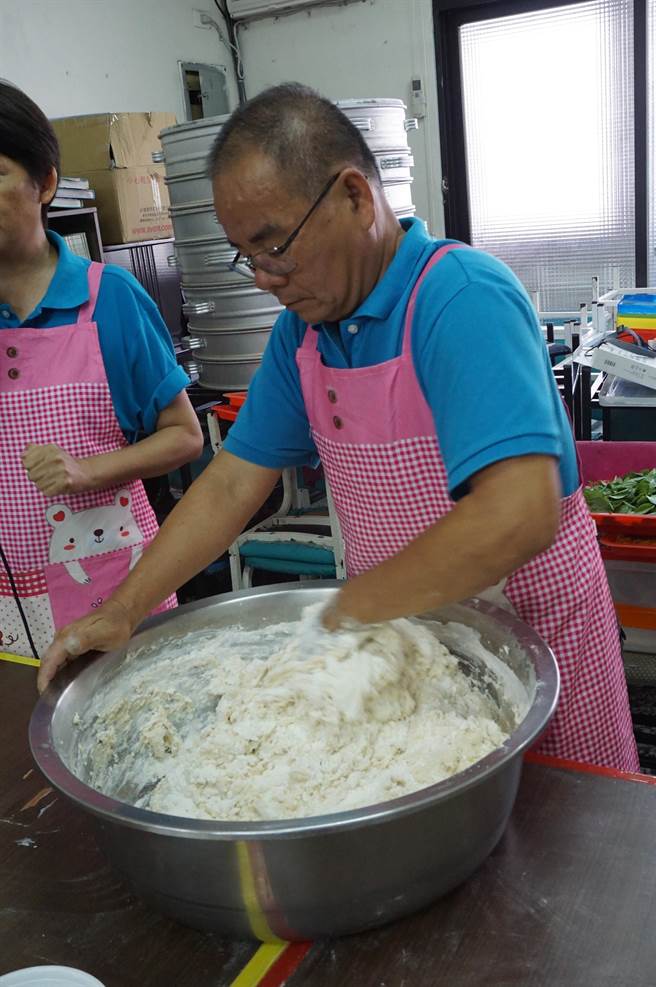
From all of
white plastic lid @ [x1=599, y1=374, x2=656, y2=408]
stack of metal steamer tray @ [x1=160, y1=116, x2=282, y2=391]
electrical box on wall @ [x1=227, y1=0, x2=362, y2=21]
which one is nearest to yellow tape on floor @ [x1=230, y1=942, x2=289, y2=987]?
white plastic lid @ [x1=599, y1=374, x2=656, y2=408]

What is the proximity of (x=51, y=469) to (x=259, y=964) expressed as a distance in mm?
1043

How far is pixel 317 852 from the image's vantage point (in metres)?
0.83

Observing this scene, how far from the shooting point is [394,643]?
4.07ft

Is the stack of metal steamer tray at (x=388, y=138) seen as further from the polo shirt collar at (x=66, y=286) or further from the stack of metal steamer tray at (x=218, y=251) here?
the polo shirt collar at (x=66, y=286)

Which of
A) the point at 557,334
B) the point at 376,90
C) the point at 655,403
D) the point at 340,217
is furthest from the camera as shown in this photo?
the point at 376,90

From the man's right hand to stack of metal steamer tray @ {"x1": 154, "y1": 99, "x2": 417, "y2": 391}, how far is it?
7.17 feet

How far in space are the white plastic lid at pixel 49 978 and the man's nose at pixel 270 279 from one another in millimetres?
868

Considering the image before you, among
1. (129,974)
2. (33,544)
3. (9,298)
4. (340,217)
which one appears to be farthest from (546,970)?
(9,298)

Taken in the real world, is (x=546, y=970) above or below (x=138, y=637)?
below

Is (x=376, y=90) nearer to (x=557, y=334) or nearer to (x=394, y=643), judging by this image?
(x=557, y=334)

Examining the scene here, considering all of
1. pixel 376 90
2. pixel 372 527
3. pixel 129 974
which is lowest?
pixel 129 974

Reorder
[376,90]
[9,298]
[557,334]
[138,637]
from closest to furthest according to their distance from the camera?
[138,637], [9,298], [557,334], [376,90]

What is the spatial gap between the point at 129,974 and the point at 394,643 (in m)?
0.53

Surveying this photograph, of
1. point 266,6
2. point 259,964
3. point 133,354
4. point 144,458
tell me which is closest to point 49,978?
point 259,964
